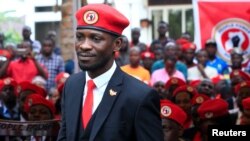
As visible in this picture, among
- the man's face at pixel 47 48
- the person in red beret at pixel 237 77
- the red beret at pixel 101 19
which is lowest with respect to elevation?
the person in red beret at pixel 237 77

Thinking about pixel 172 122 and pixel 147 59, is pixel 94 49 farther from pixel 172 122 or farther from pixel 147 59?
pixel 147 59

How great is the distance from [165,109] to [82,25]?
2.35m

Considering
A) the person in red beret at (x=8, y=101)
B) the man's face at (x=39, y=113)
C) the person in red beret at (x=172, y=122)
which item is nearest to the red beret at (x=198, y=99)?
the man's face at (x=39, y=113)

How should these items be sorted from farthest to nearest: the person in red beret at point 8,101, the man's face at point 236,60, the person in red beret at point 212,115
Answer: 1. the man's face at point 236,60
2. the person in red beret at point 8,101
3. the person in red beret at point 212,115

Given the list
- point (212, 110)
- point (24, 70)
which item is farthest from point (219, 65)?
point (212, 110)

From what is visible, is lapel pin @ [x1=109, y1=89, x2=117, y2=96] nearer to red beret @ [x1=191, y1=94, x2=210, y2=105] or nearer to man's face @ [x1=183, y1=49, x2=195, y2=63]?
red beret @ [x1=191, y1=94, x2=210, y2=105]

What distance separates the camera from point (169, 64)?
1147cm

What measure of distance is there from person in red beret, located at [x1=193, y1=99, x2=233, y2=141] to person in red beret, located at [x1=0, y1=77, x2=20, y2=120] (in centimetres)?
235

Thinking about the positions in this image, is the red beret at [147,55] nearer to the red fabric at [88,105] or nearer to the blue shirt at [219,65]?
the blue shirt at [219,65]

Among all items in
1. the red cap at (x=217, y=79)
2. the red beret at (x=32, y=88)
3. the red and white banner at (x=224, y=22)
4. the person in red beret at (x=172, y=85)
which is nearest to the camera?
the red beret at (x=32, y=88)

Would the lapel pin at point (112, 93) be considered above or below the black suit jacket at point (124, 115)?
above

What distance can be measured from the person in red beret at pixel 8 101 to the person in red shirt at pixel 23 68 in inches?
82.5

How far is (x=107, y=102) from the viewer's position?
4.22 meters

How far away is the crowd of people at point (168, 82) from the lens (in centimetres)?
734
